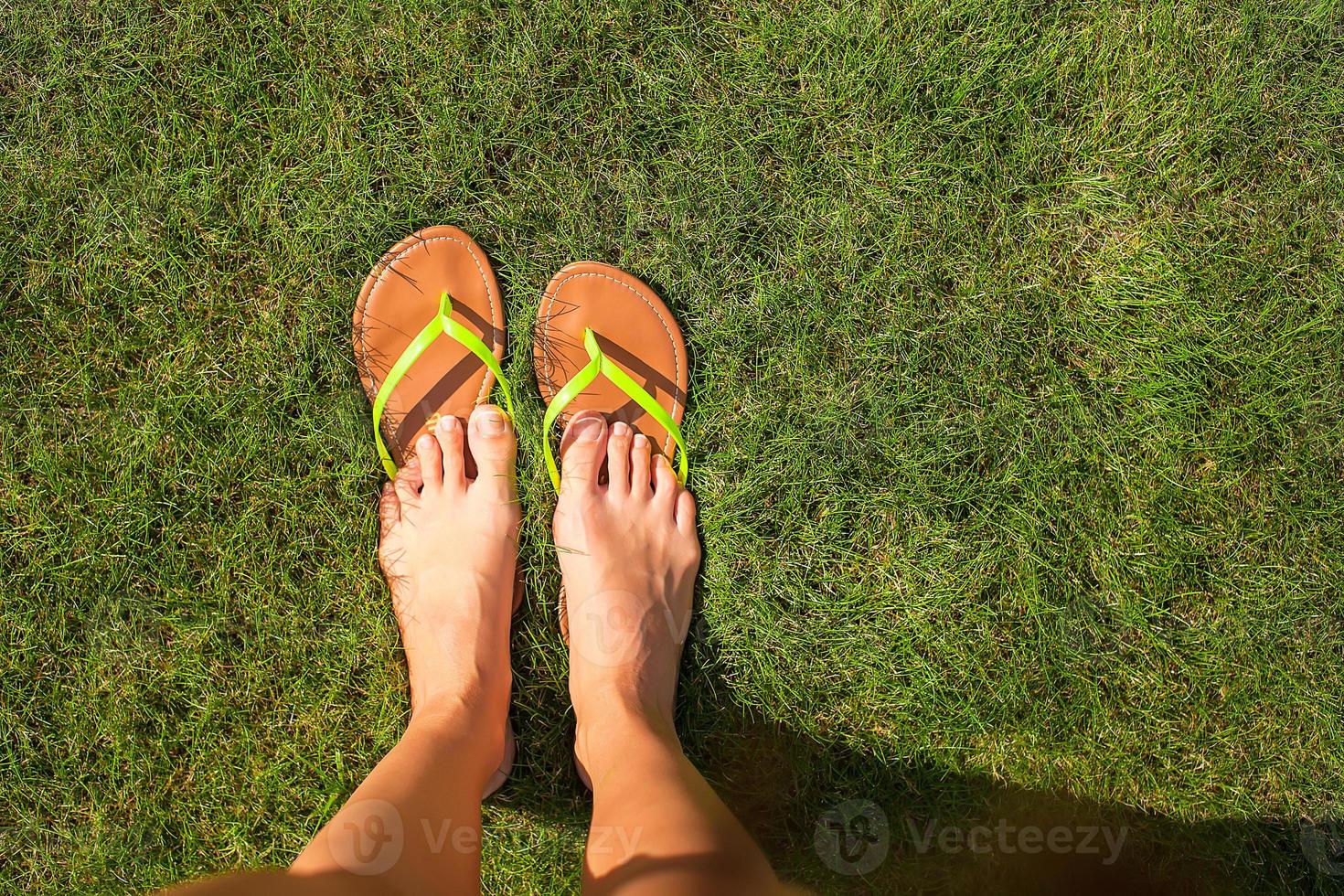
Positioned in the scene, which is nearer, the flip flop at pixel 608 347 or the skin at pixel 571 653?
the skin at pixel 571 653

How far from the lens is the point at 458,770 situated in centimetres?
154

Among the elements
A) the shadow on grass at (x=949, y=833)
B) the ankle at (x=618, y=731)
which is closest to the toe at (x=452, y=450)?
the ankle at (x=618, y=731)

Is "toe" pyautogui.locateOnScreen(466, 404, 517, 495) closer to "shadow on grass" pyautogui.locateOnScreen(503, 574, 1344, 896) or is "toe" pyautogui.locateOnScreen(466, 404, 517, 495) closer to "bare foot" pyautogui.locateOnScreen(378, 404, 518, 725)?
"bare foot" pyautogui.locateOnScreen(378, 404, 518, 725)

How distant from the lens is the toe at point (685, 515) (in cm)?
187

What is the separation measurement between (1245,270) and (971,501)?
0.90 m

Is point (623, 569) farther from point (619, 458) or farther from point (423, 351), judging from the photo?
point (423, 351)

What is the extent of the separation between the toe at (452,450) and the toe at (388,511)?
127 millimetres

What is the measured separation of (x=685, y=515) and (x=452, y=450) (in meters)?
0.59

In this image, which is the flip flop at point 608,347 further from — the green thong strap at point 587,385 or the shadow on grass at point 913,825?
the shadow on grass at point 913,825

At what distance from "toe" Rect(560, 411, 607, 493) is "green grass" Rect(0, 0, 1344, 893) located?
0.09 m

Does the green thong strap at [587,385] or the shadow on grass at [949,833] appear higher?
the green thong strap at [587,385]

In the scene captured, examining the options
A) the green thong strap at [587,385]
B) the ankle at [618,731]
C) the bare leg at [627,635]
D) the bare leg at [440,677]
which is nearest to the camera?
the bare leg at [440,677]

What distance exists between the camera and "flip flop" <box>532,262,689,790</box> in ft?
6.07

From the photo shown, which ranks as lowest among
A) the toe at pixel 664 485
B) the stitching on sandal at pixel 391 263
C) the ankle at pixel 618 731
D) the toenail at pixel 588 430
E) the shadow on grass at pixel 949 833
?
the shadow on grass at pixel 949 833
